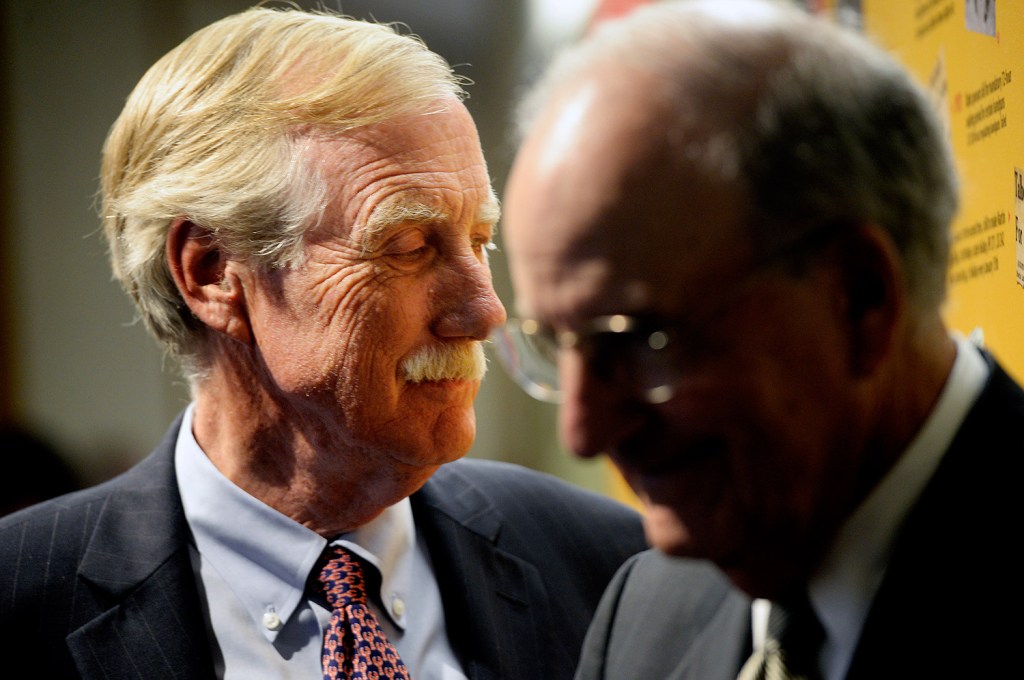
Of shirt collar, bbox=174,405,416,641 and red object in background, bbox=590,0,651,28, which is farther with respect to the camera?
red object in background, bbox=590,0,651,28

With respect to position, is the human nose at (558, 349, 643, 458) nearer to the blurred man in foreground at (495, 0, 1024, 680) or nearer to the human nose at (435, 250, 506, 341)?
the blurred man in foreground at (495, 0, 1024, 680)

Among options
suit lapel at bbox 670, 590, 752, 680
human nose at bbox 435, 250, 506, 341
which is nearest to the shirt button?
human nose at bbox 435, 250, 506, 341

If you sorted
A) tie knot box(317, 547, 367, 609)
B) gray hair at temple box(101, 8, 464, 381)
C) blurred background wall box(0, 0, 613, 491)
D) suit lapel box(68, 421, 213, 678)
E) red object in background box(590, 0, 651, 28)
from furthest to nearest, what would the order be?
blurred background wall box(0, 0, 613, 491) → red object in background box(590, 0, 651, 28) → gray hair at temple box(101, 8, 464, 381) → tie knot box(317, 547, 367, 609) → suit lapel box(68, 421, 213, 678)

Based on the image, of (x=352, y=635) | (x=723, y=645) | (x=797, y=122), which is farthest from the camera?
(x=352, y=635)

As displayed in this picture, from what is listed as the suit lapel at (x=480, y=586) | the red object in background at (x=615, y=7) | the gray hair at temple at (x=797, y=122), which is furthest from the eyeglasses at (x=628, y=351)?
the red object in background at (x=615, y=7)

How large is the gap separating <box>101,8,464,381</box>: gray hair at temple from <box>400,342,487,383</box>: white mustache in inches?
13.9

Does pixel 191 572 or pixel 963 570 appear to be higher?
pixel 963 570

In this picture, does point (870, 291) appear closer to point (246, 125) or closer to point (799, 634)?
point (799, 634)

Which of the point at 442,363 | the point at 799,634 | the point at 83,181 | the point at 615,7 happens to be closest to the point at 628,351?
the point at 799,634

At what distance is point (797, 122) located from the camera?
1100 mm

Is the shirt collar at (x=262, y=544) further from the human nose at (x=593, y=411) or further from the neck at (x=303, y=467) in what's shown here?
the human nose at (x=593, y=411)

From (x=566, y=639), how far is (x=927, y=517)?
1.34 meters

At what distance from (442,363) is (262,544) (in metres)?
0.53

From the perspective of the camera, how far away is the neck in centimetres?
225
